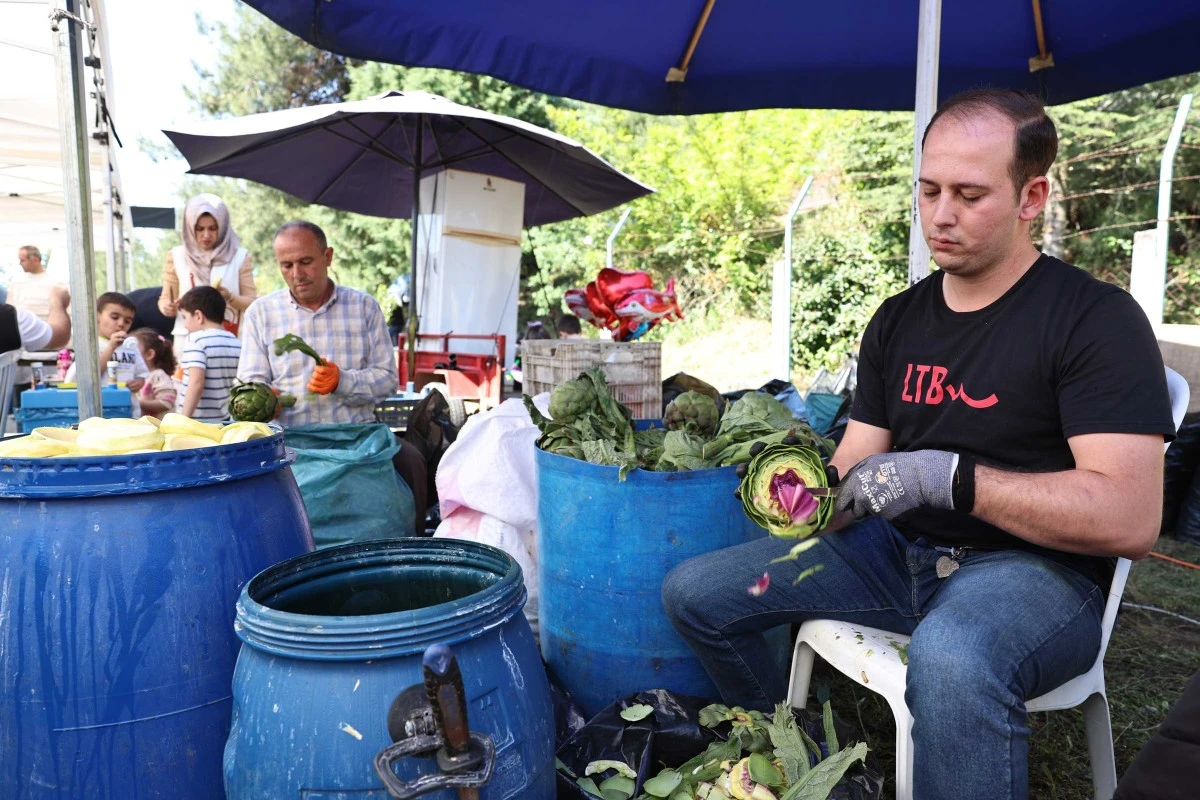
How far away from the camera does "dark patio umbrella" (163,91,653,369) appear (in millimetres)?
6301

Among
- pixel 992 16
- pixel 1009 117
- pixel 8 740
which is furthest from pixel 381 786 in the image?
pixel 992 16

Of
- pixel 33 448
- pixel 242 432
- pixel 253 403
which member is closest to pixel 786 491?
pixel 242 432

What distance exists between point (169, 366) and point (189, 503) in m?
4.95

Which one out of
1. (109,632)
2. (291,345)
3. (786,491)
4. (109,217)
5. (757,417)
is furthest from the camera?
(109,217)

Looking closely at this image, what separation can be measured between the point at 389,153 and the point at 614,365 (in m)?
4.15

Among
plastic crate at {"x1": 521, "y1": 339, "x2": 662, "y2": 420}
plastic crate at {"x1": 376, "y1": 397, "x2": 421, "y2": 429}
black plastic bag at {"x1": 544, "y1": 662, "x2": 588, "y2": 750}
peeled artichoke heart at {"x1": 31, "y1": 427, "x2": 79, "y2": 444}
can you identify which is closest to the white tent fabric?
plastic crate at {"x1": 376, "y1": 397, "x2": 421, "y2": 429}

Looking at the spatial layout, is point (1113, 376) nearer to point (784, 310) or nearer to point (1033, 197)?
point (1033, 197)

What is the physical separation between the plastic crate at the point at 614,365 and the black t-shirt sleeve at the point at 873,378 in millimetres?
1961

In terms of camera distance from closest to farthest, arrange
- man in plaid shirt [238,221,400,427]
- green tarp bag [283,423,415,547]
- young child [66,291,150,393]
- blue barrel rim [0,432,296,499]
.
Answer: blue barrel rim [0,432,296,499] < green tarp bag [283,423,415,547] < man in plaid shirt [238,221,400,427] < young child [66,291,150,393]

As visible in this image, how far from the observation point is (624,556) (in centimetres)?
227

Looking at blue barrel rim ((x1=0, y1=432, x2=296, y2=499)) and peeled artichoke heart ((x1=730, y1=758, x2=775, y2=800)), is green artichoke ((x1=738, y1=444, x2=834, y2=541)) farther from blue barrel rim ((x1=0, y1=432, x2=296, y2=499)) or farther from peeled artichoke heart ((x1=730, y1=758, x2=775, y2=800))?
blue barrel rim ((x1=0, y1=432, x2=296, y2=499))

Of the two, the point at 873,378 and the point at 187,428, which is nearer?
the point at 187,428

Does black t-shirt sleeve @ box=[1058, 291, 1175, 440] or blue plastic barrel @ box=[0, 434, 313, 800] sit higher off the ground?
black t-shirt sleeve @ box=[1058, 291, 1175, 440]

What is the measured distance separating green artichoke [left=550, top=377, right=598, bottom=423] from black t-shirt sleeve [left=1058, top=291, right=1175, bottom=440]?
55.5 inches
